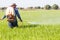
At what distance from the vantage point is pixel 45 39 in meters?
9.40

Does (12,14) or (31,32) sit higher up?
(12,14)

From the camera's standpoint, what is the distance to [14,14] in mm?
12922

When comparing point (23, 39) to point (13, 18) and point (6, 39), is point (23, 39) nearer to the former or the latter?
point (6, 39)

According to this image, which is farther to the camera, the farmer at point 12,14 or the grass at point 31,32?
the farmer at point 12,14

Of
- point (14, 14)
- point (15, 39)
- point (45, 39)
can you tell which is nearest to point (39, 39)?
point (45, 39)

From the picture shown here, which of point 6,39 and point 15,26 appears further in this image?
point 15,26

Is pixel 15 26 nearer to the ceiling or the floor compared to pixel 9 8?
nearer to the floor

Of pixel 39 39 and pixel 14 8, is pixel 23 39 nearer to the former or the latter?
pixel 39 39

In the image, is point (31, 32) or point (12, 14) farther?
point (12, 14)

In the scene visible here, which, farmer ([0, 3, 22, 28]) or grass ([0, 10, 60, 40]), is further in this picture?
farmer ([0, 3, 22, 28])

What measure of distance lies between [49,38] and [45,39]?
0.76 ft

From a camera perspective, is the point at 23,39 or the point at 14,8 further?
the point at 14,8

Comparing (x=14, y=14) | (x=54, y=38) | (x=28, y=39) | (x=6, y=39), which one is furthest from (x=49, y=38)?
(x=14, y=14)

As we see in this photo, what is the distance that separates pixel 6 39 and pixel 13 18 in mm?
3546
